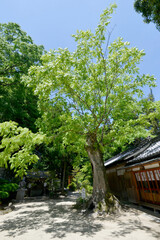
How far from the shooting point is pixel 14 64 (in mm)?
15859

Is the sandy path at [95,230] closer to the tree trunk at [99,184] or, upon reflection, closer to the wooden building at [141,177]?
the tree trunk at [99,184]

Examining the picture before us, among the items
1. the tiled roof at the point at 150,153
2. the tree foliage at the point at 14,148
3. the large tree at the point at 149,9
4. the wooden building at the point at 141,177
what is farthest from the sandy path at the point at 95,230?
the large tree at the point at 149,9

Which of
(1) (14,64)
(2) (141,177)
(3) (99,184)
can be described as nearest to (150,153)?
(2) (141,177)

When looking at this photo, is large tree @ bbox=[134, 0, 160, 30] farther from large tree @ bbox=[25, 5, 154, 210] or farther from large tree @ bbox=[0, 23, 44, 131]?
large tree @ bbox=[0, 23, 44, 131]

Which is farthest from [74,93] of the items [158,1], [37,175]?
[37,175]

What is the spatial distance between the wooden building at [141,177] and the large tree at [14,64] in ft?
42.0

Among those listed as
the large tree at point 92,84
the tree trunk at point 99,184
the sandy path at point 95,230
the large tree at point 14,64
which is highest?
the large tree at point 14,64

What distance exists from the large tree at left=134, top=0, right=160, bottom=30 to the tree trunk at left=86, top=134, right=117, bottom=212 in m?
7.26

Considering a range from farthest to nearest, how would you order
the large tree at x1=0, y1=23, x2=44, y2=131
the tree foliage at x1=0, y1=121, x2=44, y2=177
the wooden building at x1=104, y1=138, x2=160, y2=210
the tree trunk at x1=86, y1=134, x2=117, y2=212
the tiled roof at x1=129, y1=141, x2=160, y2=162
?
the large tree at x1=0, y1=23, x2=44, y2=131, the tree trunk at x1=86, y1=134, x2=117, y2=212, the wooden building at x1=104, y1=138, x2=160, y2=210, the tiled roof at x1=129, y1=141, x2=160, y2=162, the tree foliage at x1=0, y1=121, x2=44, y2=177

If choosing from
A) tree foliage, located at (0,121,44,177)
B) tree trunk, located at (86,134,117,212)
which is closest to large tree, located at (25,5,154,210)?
tree trunk, located at (86,134,117,212)

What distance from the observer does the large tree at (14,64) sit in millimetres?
14611

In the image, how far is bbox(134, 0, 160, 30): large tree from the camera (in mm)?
5661

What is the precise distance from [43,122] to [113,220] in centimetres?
755

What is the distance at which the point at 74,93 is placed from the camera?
9656 millimetres
